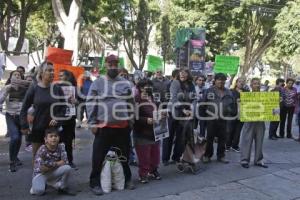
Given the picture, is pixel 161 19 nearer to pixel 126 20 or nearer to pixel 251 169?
pixel 126 20

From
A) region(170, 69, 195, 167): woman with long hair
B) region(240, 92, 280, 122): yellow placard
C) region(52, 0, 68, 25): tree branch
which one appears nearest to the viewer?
region(170, 69, 195, 167): woman with long hair

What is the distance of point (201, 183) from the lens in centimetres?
749

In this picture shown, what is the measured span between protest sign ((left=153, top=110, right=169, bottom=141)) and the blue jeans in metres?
2.32

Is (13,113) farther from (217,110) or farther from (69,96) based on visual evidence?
(217,110)

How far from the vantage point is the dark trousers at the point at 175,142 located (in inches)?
326

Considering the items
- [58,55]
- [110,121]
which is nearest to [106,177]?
[110,121]

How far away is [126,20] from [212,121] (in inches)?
1221

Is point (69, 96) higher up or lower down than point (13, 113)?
higher up

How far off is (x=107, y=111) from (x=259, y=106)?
3.29 metres

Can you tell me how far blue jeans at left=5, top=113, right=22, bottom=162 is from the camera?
→ 7.97m

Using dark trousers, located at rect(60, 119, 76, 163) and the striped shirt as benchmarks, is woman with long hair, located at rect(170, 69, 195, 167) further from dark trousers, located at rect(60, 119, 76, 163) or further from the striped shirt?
the striped shirt

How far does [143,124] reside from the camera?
736 centimetres

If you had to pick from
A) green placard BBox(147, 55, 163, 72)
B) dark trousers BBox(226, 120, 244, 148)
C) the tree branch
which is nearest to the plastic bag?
dark trousers BBox(226, 120, 244, 148)

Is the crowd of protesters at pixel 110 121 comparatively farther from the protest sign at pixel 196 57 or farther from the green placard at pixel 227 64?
the protest sign at pixel 196 57
